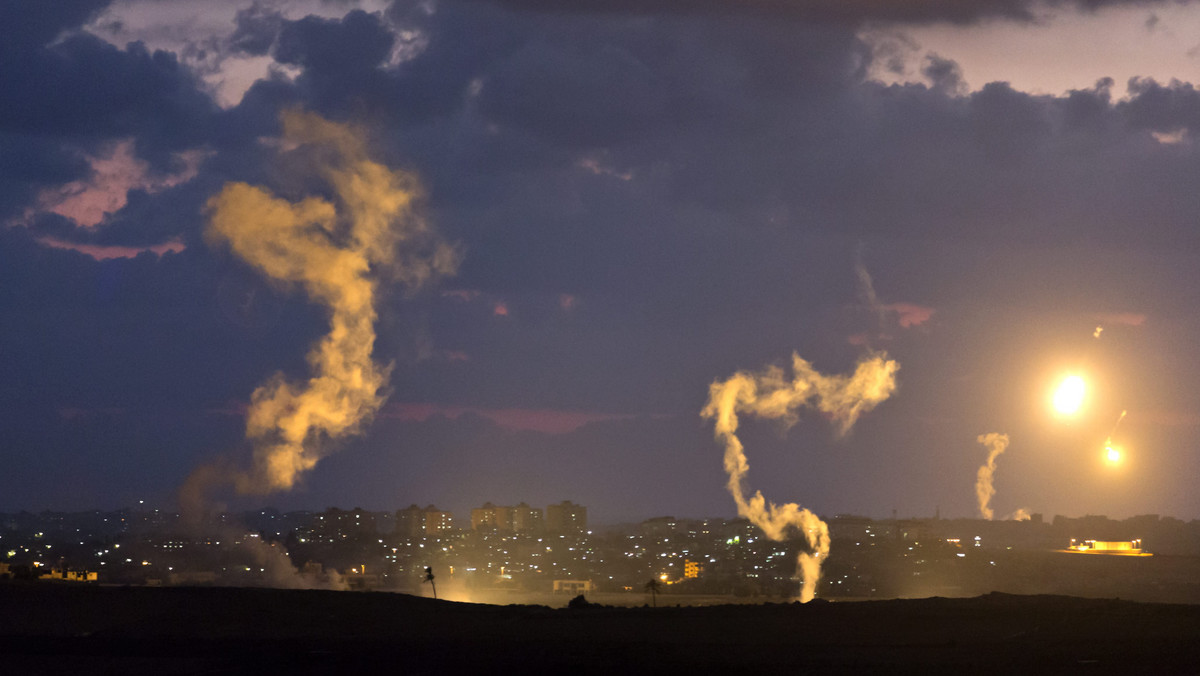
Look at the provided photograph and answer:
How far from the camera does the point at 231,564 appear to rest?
119m

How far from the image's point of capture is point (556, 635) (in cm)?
5516

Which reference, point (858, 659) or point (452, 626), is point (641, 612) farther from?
point (858, 659)

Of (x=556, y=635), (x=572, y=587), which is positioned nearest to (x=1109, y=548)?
(x=572, y=587)

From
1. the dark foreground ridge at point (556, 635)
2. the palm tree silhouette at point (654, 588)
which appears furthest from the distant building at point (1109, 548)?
the dark foreground ridge at point (556, 635)

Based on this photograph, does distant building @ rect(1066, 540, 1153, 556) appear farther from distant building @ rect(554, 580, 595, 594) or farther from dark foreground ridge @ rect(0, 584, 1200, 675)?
dark foreground ridge @ rect(0, 584, 1200, 675)

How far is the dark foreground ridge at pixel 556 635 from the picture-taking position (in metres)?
45.9

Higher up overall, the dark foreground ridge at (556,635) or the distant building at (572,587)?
the distant building at (572,587)

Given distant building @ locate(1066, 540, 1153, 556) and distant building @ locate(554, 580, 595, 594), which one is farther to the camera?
distant building @ locate(1066, 540, 1153, 556)

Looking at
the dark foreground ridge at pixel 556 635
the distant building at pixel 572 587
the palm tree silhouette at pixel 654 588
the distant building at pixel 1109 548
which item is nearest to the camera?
the dark foreground ridge at pixel 556 635

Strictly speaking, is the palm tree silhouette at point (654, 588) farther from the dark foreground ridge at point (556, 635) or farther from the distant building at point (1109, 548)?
the distant building at point (1109, 548)

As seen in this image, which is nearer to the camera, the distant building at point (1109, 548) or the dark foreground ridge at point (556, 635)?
the dark foreground ridge at point (556, 635)

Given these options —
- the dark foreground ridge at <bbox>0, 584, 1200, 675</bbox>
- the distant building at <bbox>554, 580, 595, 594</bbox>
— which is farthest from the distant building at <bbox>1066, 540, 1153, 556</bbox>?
the dark foreground ridge at <bbox>0, 584, 1200, 675</bbox>

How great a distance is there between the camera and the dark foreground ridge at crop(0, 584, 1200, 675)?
45.9 m

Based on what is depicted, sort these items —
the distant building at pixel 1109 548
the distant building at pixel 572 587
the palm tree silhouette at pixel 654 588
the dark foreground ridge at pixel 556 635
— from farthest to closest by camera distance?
the distant building at pixel 1109 548, the distant building at pixel 572 587, the palm tree silhouette at pixel 654 588, the dark foreground ridge at pixel 556 635
